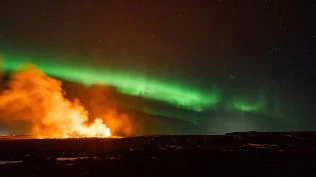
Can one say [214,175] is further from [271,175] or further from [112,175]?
[112,175]

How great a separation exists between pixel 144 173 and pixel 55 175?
10.5 metres

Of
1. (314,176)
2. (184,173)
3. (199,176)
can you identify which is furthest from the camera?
(184,173)

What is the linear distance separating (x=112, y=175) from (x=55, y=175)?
6.97 m

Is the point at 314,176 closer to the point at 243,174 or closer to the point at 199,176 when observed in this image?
the point at 243,174

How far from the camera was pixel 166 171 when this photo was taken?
155 ft

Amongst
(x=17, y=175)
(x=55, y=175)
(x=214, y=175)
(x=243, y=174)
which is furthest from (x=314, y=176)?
(x=17, y=175)

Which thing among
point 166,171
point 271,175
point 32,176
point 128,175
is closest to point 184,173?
point 166,171

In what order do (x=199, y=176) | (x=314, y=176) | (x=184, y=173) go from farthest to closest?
1. (x=184, y=173)
2. (x=199, y=176)
3. (x=314, y=176)

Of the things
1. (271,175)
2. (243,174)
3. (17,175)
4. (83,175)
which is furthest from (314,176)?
(17,175)

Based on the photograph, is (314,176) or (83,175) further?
(83,175)

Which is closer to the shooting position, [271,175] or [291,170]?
[271,175]

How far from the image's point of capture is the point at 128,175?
4375cm

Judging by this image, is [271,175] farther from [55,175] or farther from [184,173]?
[55,175]

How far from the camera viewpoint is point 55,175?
44.4 metres
